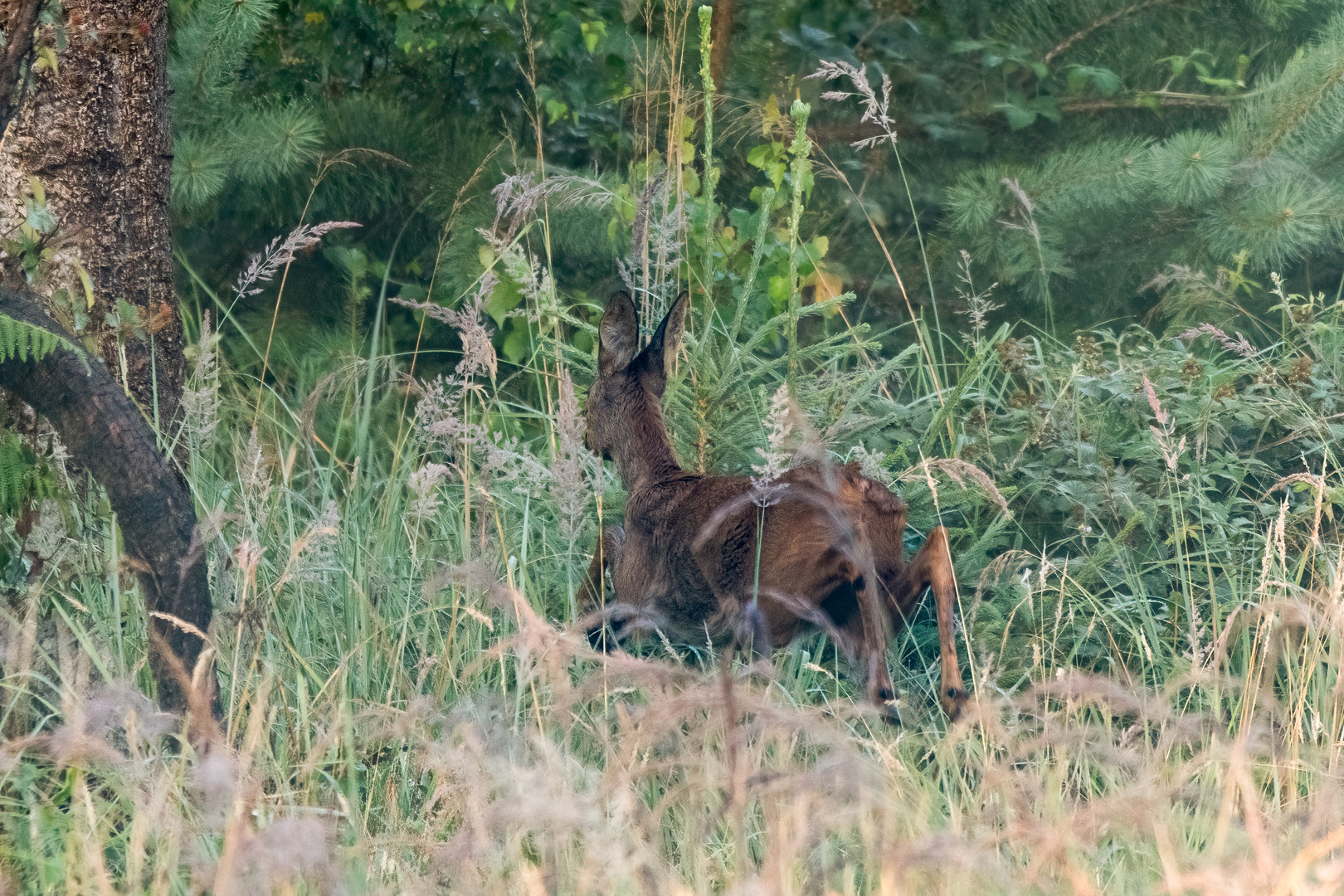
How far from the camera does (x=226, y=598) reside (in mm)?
2918

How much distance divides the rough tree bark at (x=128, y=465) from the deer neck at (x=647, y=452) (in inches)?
56.6

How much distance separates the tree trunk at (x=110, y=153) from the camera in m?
3.18

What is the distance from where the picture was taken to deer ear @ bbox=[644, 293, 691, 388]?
3684 mm

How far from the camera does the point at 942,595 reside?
3170 mm

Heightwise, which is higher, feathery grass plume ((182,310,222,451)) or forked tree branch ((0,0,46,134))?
forked tree branch ((0,0,46,134))

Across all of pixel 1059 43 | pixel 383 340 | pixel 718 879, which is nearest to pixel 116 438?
pixel 718 879

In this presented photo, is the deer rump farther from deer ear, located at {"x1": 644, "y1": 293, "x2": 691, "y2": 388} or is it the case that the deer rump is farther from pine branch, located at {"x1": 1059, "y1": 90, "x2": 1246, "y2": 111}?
pine branch, located at {"x1": 1059, "y1": 90, "x2": 1246, "y2": 111}

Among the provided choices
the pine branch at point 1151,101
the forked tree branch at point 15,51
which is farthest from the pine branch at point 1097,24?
the forked tree branch at point 15,51

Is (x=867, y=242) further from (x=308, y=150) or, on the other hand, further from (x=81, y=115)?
(x=81, y=115)

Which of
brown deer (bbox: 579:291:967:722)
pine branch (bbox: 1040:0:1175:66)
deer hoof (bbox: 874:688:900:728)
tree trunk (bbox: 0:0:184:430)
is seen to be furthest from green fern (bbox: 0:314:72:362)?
pine branch (bbox: 1040:0:1175:66)

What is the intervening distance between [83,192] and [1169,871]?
2.95 meters

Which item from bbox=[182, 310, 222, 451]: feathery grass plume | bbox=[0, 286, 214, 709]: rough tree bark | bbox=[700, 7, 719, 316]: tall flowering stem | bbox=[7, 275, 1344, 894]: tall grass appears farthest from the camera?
bbox=[700, 7, 719, 316]: tall flowering stem

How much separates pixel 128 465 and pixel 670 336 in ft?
5.22

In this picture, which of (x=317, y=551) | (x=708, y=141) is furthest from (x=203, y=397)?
(x=708, y=141)
